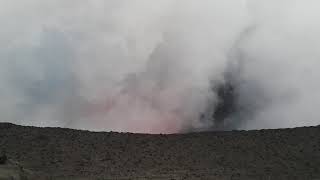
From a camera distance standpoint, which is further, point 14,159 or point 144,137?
point 144,137

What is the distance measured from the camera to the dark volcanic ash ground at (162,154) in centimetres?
5169

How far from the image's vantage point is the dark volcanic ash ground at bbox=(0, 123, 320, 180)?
170 ft

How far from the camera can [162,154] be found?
55938mm

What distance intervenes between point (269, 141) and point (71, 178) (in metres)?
19.2

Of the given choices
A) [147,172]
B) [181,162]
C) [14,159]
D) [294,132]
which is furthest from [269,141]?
[14,159]

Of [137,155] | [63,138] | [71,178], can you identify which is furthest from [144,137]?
[71,178]

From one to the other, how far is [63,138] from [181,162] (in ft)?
39.4

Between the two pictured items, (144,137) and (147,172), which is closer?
(147,172)

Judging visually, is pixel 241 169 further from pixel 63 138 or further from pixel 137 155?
pixel 63 138

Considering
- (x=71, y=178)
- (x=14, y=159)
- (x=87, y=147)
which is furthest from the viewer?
(x=87, y=147)

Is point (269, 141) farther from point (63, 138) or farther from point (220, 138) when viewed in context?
point (63, 138)

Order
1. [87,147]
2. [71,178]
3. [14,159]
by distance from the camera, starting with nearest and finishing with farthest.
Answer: [71,178]
[14,159]
[87,147]

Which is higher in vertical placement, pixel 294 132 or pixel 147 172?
pixel 294 132

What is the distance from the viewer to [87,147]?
57.3 meters
